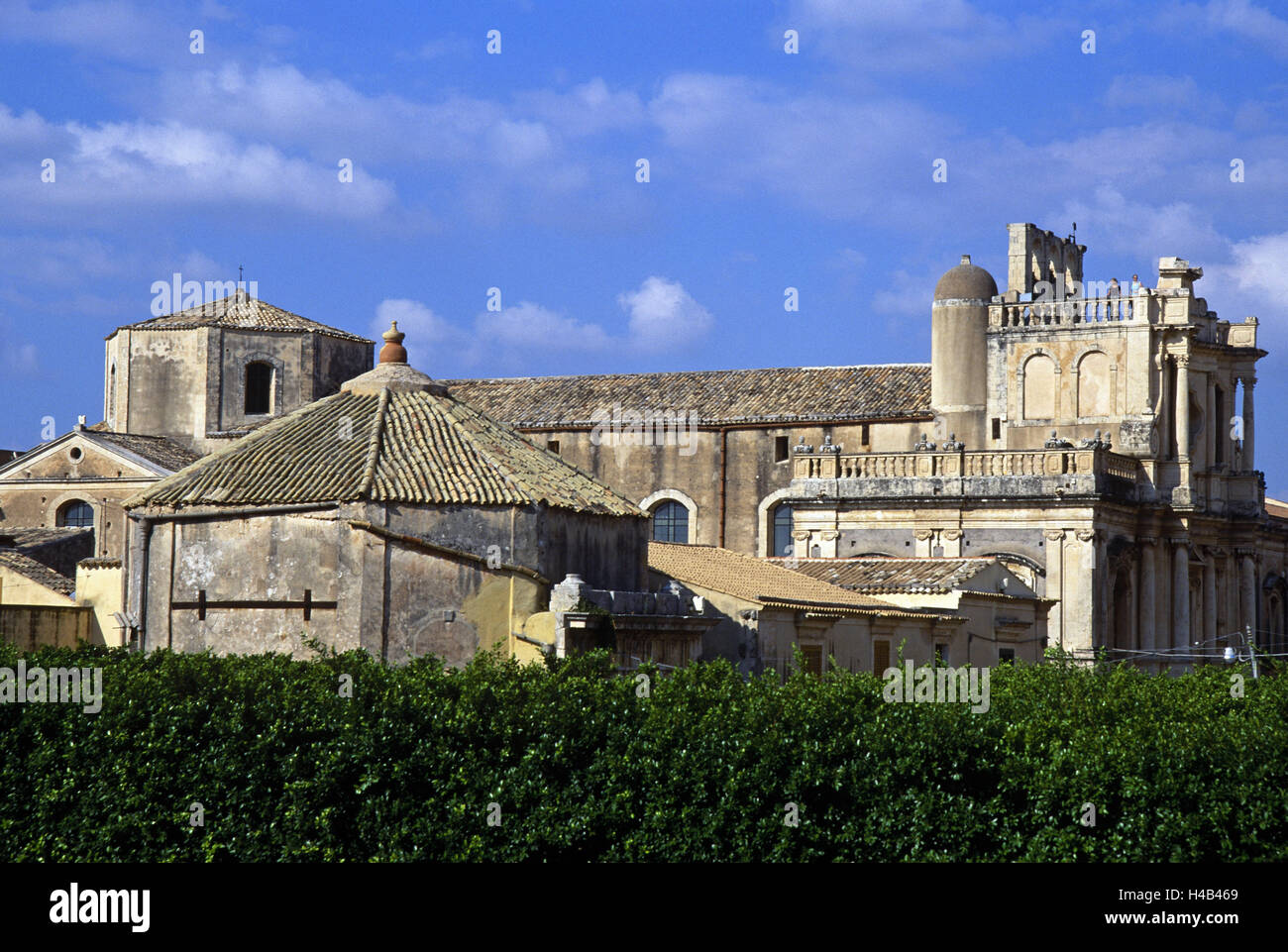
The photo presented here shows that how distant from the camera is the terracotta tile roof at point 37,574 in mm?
34719

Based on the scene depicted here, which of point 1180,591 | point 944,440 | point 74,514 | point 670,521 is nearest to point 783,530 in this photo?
point 670,521

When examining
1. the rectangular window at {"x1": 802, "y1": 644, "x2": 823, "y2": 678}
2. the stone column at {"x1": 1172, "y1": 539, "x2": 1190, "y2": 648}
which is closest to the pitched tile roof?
the rectangular window at {"x1": 802, "y1": 644, "x2": 823, "y2": 678}

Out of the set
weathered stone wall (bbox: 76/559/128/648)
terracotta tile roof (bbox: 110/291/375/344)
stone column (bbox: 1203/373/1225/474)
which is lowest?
weathered stone wall (bbox: 76/559/128/648)

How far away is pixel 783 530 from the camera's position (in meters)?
51.2

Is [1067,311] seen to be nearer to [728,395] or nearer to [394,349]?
[728,395]

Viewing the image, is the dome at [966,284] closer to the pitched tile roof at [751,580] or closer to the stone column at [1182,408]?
the stone column at [1182,408]

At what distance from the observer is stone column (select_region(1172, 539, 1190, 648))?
48531 mm

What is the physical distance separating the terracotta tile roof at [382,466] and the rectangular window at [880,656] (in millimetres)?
6026

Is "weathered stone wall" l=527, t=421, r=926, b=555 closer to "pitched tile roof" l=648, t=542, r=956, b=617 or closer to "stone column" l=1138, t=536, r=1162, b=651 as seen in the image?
"stone column" l=1138, t=536, r=1162, b=651

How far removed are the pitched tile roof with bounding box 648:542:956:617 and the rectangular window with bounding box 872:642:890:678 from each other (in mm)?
586

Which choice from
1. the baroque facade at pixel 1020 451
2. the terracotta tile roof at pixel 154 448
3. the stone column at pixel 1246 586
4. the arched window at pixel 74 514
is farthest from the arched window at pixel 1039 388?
the arched window at pixel 74 514

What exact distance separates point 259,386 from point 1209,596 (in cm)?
2689
